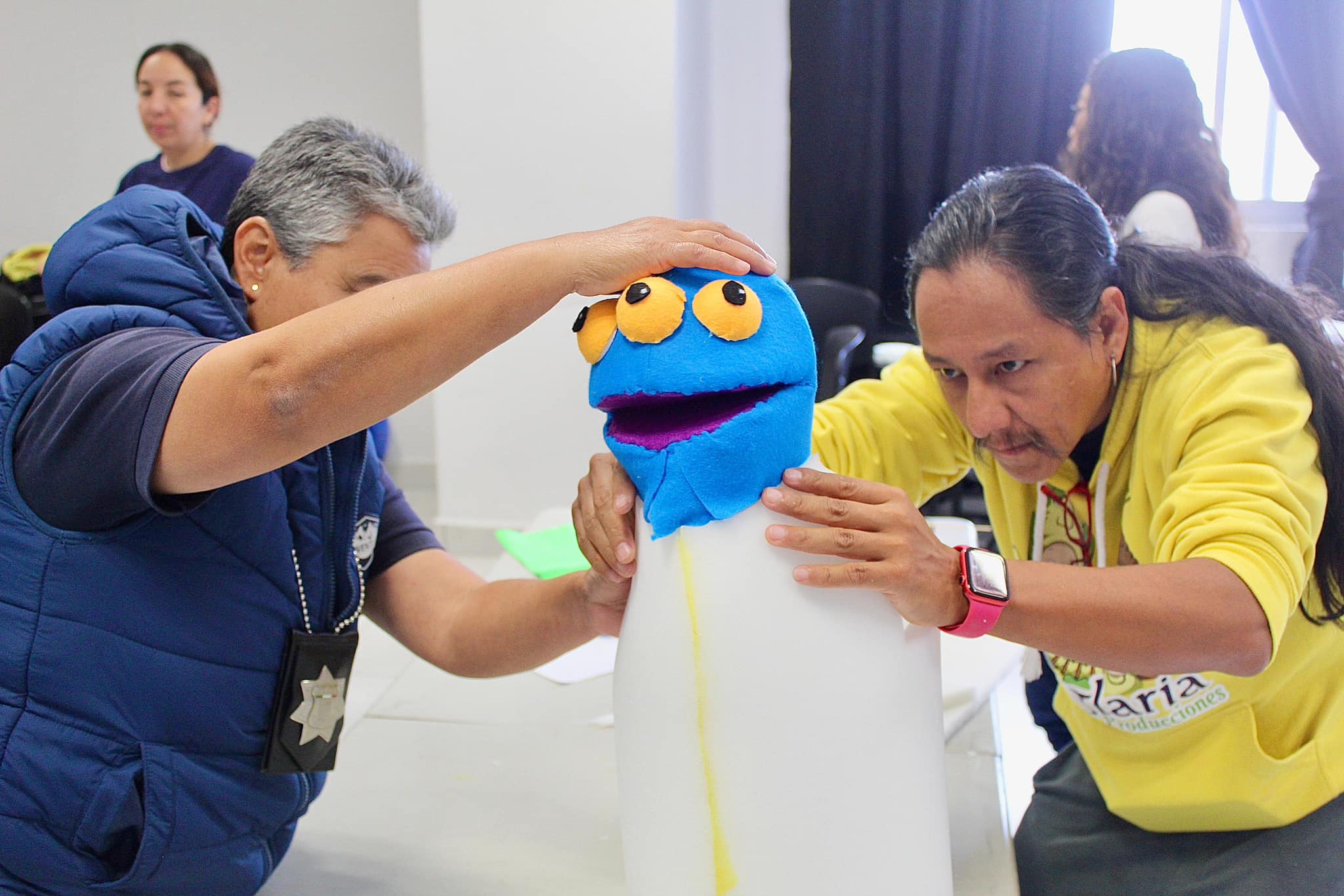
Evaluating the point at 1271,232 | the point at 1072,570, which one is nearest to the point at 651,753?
the point at 1072,570

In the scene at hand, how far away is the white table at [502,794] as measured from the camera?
4.21 feet

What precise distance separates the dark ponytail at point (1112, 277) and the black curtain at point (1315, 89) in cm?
294

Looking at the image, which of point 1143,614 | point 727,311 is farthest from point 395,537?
point 1143,614

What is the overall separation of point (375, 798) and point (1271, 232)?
397 cm

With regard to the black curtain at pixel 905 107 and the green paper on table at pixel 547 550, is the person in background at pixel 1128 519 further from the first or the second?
the black curtain at pixel 905 107

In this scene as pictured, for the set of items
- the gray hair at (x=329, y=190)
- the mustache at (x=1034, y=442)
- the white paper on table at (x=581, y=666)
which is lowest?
the white paper on table at (x=581, y=666)

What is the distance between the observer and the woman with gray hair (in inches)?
36.7

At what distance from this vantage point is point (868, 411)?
4.87 feet

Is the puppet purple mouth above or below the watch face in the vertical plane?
above

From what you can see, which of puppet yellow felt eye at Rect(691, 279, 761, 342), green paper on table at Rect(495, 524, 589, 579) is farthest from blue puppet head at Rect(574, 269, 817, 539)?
green paper on table at Rect(495, 524, 589, 579)

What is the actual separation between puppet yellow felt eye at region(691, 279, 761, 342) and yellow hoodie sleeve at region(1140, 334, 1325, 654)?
479 millimetres

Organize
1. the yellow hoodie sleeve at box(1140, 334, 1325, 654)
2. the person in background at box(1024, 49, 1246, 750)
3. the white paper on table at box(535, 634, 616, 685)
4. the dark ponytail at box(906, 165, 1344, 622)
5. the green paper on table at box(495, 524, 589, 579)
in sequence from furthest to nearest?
1. the person in background at box(1024, 49, 1246, 750)
2. the green paper on table at box(495, 524, 589, 579)
3. the white paper on table at box(535, 634, 616, 685)
4. the dark ponytail at box(906, 165, 1344, 622)
5. the yellow hoodie sleeve at box(1140, 334, 1325, 654)

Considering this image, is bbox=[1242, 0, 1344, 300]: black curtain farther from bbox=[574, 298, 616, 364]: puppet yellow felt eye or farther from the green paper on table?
bbox=[574, 298, 616, 364]: puppet yellow felt eye

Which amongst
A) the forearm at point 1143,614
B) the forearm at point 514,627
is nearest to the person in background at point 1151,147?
the forearm at point 1143,614
